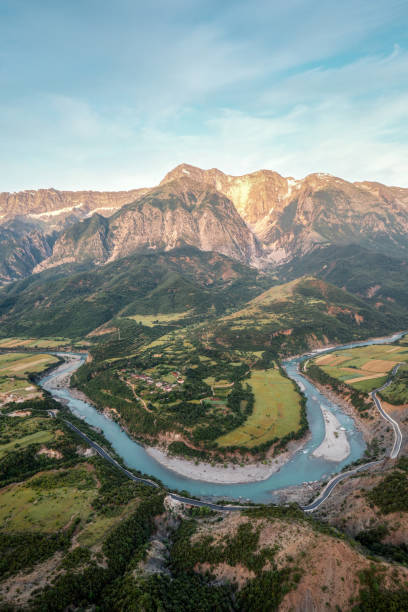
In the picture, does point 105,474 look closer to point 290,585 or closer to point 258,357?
point 290,585

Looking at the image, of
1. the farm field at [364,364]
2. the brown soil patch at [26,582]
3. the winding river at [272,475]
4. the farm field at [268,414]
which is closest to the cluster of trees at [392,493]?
the winding river at [272,475]

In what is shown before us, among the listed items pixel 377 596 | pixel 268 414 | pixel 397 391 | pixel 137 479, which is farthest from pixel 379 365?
pixel 377 596

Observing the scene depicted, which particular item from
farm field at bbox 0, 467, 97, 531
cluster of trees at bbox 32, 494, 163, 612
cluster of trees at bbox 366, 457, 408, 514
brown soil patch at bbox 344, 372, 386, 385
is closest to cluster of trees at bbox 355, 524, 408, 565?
cluster of trees at bbox 366, 457, 408, 514

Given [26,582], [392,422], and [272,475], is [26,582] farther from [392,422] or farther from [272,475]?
[392,422]

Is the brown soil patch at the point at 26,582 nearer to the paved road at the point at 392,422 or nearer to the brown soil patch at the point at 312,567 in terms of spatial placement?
the brown soil patch at the point at 312,567

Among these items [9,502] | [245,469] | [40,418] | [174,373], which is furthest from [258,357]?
[9,502]
